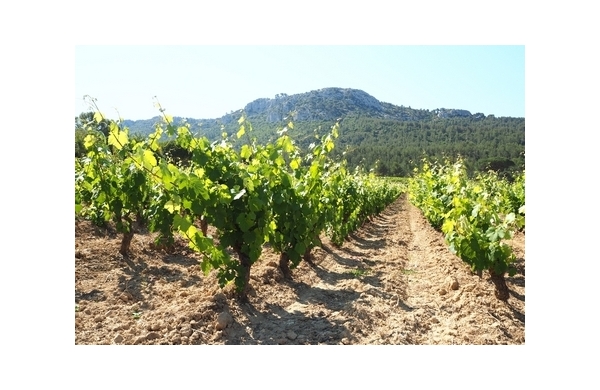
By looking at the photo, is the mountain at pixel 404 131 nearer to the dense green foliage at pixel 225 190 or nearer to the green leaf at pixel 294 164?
the dense green foliage at pixel 225 190

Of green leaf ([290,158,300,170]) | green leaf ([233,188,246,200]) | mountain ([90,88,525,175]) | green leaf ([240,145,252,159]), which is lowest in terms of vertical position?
green leaf ([233,188,246,200])

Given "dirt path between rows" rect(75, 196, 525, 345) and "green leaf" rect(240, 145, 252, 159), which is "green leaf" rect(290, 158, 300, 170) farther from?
"dirt path between rows" rect(75, 196, 525, 345)

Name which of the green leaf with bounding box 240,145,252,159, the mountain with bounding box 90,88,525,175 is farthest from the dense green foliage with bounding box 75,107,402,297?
the mountain with bounding box 90,88,525,175

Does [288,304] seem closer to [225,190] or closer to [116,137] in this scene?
[225,190]

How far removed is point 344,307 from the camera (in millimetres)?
4926

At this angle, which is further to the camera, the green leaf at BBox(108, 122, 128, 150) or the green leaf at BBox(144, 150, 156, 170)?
the green leaf at BBox(108, 122, 128, 150)

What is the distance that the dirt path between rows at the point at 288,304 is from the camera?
13.4 ft

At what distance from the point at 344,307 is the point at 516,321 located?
71.8 inches

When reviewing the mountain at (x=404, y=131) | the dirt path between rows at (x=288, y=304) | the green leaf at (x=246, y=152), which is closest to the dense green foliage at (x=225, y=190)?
the green leaf at (x=246, y=152)

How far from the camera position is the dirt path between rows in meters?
4.08

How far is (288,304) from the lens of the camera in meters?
5.06

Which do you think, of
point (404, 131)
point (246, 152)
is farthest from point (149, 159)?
point (404, 131)
